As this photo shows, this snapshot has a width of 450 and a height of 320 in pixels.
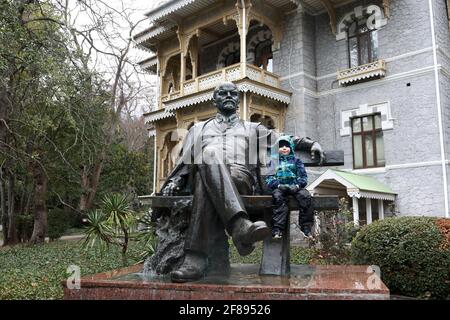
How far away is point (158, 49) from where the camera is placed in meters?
21.8

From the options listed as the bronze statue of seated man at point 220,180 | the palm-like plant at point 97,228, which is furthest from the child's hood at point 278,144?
the palm-like plant at point 97,228

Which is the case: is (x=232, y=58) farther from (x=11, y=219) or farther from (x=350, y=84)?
(x=11, y=219)

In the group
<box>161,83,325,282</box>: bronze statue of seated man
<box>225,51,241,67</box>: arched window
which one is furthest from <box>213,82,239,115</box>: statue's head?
<box>225,51,241,67</box>: arched window

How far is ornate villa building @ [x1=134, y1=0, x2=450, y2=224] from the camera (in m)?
14.9

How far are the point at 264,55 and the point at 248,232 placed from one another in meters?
17.1

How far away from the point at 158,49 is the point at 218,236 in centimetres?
1871

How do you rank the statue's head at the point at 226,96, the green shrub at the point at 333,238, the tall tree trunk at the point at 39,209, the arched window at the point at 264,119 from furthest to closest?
the arched window at the point at 264,119, the tall tree trunk at the point at 39,209, the green shrub at the point at 333,238, the statue's head at the point at 226,96

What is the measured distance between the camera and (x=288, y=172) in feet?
14.4

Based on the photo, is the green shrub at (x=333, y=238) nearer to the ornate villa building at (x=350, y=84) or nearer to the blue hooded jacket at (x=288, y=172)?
the ornate villa building at (x=350, y=84)

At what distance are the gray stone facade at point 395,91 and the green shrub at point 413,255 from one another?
8.34 metres

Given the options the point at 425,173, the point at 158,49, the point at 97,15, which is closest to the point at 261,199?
the point at 97,15

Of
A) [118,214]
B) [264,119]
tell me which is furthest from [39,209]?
[264,119]

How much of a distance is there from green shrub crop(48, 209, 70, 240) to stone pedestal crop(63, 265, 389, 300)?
17.3 meters

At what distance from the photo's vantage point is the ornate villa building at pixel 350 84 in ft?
49.0
